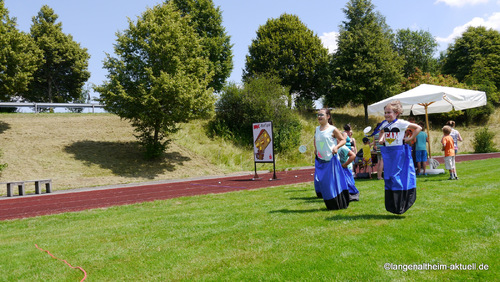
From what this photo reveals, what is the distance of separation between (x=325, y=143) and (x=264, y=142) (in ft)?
38.5

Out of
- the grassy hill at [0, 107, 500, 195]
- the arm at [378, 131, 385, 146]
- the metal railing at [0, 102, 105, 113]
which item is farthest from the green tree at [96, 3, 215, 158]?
the arm at [378, 131, 385, 146]

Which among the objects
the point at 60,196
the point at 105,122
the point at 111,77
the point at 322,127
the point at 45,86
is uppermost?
the point at 45,86

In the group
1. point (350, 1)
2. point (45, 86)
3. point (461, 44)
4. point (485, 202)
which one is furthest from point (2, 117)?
point (461, 44)

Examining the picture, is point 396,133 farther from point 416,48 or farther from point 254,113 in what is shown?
point 416,48

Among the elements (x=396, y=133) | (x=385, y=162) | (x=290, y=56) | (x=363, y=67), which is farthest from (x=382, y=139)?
(x=290, y=56)

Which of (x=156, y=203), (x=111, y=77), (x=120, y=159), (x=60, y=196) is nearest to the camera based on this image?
(x=156, y=203)

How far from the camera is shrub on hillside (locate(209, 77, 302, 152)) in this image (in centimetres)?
3206

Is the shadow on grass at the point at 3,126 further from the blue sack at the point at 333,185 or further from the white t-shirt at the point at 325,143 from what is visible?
the blue sack at the point at 333,185

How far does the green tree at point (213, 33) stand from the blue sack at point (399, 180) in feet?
110

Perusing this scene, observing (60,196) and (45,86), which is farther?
(45,86)

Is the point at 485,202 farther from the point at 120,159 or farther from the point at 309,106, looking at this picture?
the point at 309,106

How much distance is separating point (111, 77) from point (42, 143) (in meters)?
6.53

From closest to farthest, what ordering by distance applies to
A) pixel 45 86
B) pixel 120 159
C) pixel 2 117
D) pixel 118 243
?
pixel 118 243
pixel 120 159
pixel 2 117
pixel 45 86

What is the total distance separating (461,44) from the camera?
57.3 metres
